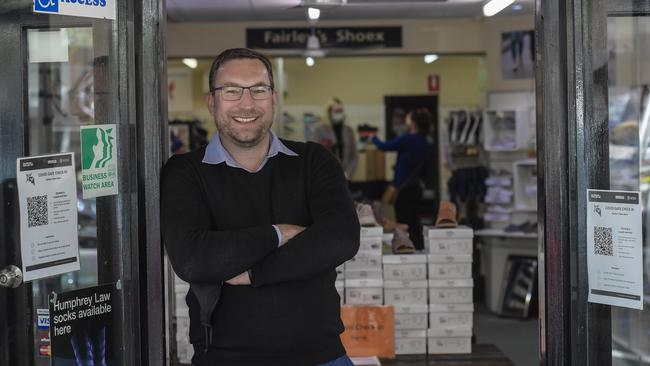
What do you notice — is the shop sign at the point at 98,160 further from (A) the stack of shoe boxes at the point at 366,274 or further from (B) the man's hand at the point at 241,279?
(A) the stack of shoe boxes at the point at 366,274

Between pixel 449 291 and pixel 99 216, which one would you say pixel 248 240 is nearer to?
pixel 99 216

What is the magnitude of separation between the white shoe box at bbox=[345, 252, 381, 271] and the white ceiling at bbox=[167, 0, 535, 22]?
7.14ft

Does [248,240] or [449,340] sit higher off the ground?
[248,240]

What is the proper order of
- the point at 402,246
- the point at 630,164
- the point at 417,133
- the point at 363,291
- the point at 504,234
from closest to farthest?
the point at 630,164
the point at 363,291
the point at 402,246
the point at 504,234
the point at 417,133

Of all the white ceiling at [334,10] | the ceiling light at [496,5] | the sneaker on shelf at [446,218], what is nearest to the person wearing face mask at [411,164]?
the white ceiling at [334,10]

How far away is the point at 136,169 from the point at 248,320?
0.67m

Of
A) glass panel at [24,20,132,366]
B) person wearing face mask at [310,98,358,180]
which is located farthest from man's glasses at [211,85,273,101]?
person wearing face mask at [310,98,358,180]

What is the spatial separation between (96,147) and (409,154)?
20.2 ft

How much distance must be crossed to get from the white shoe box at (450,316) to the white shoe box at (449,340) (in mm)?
34

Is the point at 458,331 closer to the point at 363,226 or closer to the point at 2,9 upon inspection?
the point at 363,226

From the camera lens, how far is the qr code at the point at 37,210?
8.72ft

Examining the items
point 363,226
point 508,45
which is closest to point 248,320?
point 363,226

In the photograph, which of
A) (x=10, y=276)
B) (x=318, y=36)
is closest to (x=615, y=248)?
(x=10, y=276)

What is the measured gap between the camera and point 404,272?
18.9 feet
